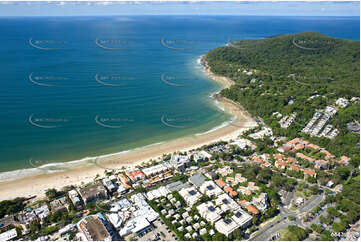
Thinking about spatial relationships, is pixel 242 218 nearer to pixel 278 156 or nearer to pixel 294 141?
pixel 278 156

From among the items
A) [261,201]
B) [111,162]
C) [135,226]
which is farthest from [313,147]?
[111,162]

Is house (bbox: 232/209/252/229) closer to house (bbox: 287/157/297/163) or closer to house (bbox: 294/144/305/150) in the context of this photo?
house (bbox: 287/157/297/163)

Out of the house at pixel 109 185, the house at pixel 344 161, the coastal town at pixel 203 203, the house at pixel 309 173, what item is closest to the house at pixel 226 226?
the coastal town at pixel 203 203

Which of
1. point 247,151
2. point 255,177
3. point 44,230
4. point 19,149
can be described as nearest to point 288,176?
point 255,177

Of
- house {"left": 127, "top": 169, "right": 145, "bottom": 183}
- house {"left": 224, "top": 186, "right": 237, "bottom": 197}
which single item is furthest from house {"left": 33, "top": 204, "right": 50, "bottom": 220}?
house {"left": 224, "top": 186, "right": 237, "bottom": 197}

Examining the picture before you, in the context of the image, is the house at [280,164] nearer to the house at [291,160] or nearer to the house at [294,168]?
the house at [294,168]

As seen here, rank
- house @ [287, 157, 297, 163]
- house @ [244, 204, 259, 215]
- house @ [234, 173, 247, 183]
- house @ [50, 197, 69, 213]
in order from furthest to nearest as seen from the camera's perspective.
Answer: house @ [287, 157, 297, 163]
house @ [234, 173, 247, 183]
house @ [50, 197, 69, 213]
house @ [244, 204, 259, 215]
